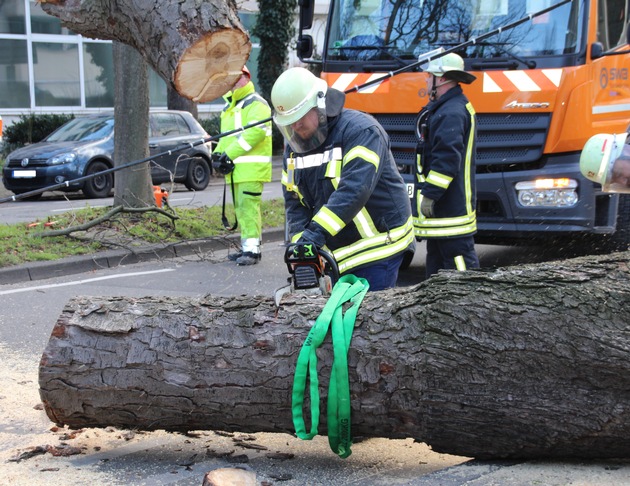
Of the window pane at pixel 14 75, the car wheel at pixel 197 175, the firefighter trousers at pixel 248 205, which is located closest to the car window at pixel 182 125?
the car wheel at pixel 197 175

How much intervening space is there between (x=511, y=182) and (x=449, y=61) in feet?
4.20

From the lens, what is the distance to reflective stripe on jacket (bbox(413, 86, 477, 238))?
17.9 feet

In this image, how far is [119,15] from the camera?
16.9ft

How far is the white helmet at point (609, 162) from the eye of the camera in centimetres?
311

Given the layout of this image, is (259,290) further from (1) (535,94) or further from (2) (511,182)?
(1) (535,94)

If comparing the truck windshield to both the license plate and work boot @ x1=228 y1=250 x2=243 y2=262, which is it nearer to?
work boot @ x1=228 y1=250 x2=243 y2=262

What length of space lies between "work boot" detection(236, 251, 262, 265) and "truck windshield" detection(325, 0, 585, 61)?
2.23 m

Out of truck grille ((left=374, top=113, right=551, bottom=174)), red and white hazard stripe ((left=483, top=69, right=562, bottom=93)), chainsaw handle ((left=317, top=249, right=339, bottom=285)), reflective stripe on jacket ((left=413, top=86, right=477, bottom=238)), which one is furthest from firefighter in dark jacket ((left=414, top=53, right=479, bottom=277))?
chainsaw handle ((left=317, top=249, right=339, bottom=285))

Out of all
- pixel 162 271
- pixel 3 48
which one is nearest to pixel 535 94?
pixel 162 271

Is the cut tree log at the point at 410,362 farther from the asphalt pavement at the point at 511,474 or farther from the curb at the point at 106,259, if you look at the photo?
the curb at the point at 106,259

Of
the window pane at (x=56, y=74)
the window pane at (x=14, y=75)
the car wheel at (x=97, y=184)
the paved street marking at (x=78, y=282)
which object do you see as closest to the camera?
the paved street marking at (x=78, y=282)

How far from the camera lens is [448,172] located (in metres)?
5.46

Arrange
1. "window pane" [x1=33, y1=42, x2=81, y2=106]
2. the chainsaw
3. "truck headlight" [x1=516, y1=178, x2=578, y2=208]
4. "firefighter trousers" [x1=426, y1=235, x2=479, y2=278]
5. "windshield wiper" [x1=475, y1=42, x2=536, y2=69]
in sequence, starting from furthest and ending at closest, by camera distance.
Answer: "window pane" [x1=33, y1=42, x2=81, y2=106], "windshield wiper" [x1=475, y1=42, x2=536, y2=69], "truck headlight" [x1=516, y1=178, x2=578, y2=208], "firefighter trousers" [x1=426, y1=235, x2=479, y2=278], the chainsaw

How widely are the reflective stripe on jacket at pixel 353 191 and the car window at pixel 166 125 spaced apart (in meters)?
11.8
